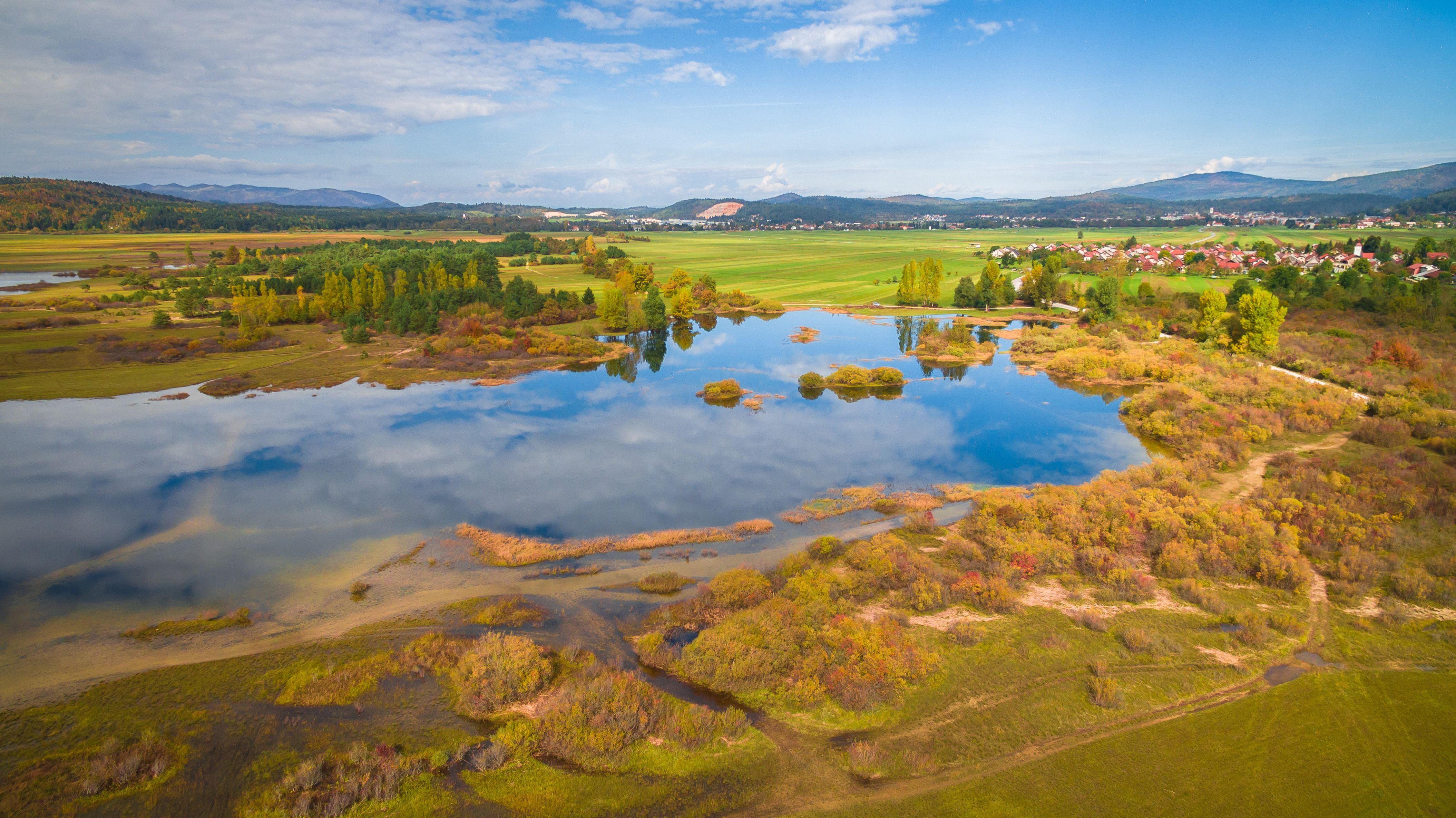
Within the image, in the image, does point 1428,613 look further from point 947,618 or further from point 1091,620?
point 947,618

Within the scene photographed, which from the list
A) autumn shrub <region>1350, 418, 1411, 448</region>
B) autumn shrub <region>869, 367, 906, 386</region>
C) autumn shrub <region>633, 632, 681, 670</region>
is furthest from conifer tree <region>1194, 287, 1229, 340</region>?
autumn shrub <region>633, 632, 681, 670</region>

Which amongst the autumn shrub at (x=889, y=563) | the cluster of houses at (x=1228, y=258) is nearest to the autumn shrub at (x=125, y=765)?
the autumn shrub at (x=889, y=563)

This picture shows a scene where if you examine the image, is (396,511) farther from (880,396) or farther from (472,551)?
(880,396)

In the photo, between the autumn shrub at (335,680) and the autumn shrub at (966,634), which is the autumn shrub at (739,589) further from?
the autumn shrub at (335,680)

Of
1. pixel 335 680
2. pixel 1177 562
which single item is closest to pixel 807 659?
pixel 335 680

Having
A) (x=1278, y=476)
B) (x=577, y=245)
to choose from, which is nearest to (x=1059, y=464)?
(x=1278, y=476)
